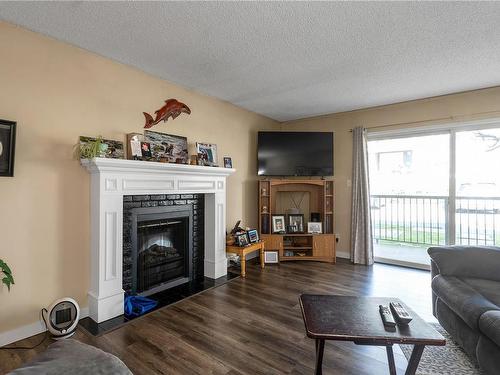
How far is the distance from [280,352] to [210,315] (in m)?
0.78

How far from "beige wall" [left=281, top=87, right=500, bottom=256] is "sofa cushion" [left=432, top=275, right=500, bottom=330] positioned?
2247mm

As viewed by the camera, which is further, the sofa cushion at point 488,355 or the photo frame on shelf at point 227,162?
the photo frame on shelf at point 227,162

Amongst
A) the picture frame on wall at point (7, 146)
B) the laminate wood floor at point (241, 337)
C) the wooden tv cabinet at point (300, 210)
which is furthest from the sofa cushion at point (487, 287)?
the picture frame on wall at point (7, 146)

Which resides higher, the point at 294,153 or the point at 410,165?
the point at 294,153

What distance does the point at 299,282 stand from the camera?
317 centimetres

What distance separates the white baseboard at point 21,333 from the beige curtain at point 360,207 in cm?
383

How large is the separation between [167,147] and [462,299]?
2915 mm

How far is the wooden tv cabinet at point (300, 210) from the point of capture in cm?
402

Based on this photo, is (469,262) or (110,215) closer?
(469,262)

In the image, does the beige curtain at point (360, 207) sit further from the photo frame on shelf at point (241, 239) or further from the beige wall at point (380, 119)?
the photo frame on shelf at point (241, 239)

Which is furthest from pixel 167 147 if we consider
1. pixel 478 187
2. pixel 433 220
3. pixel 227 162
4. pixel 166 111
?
pixel 478 187

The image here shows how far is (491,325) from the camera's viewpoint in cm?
141

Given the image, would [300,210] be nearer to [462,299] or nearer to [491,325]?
[462,299]

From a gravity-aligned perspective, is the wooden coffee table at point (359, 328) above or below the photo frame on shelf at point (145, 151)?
below
